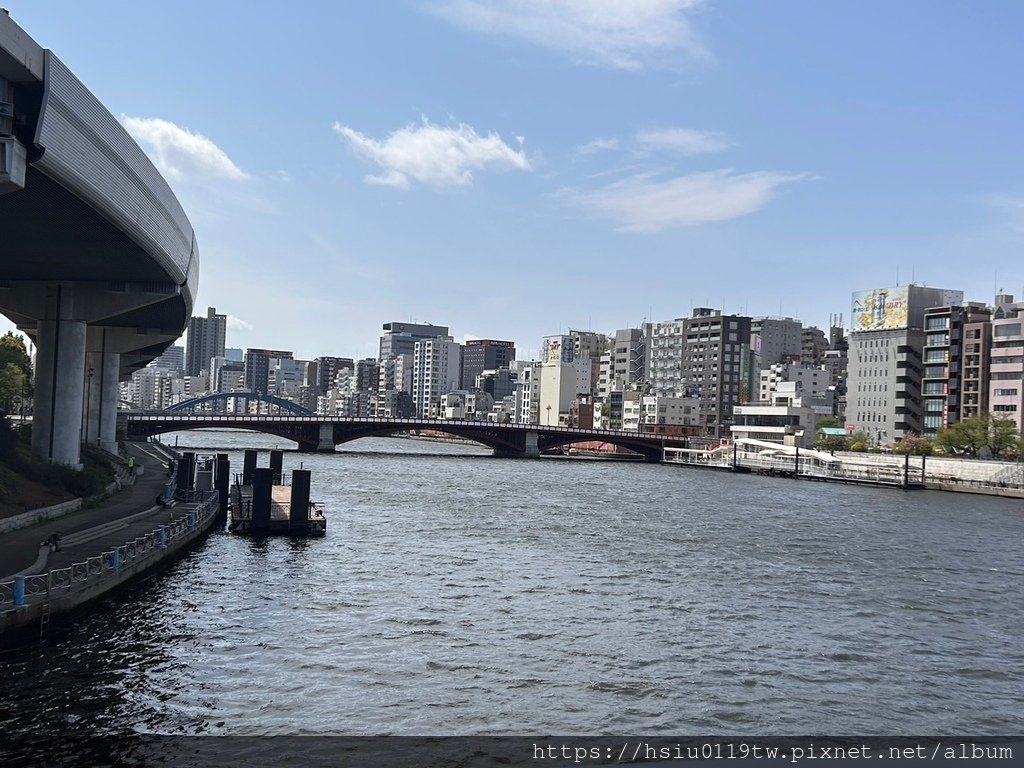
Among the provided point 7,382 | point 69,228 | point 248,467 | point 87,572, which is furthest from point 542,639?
point 7,382

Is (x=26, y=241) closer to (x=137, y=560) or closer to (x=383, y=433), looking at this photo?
(x=137, y=560)

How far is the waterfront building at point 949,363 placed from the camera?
119 metres

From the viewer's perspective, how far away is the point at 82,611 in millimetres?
26609

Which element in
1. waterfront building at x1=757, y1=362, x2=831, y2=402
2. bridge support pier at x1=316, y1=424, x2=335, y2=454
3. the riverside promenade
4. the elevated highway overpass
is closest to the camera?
the elevated highway overpass

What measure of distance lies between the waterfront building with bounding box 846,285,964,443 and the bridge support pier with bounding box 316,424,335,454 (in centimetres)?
6907

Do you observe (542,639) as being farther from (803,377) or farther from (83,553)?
(803,377)

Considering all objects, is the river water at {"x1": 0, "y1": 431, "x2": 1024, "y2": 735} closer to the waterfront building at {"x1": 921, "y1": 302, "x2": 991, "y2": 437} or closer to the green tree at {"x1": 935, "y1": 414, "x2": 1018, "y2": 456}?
the green tree at {"x1": 935, "y1": 414, "x2": 1018, "y2": 456}

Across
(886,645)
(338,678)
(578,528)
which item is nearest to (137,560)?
(338,678)

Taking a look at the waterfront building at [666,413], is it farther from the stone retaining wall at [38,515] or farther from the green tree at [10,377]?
the stone retaining wall at [38,515]

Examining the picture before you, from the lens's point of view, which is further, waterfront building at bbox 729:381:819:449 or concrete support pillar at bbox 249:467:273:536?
waterfront building at bbox 729:381:819:449

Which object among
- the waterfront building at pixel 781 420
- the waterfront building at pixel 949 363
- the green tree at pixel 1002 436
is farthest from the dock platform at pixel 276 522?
the waterfront building at pixel 781 420

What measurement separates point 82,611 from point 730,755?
17.2 meters

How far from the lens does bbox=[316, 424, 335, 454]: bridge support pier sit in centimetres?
13225

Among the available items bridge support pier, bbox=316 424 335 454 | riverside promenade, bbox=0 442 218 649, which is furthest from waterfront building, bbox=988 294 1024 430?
riverside promenade, bbox=0 442 218 649
